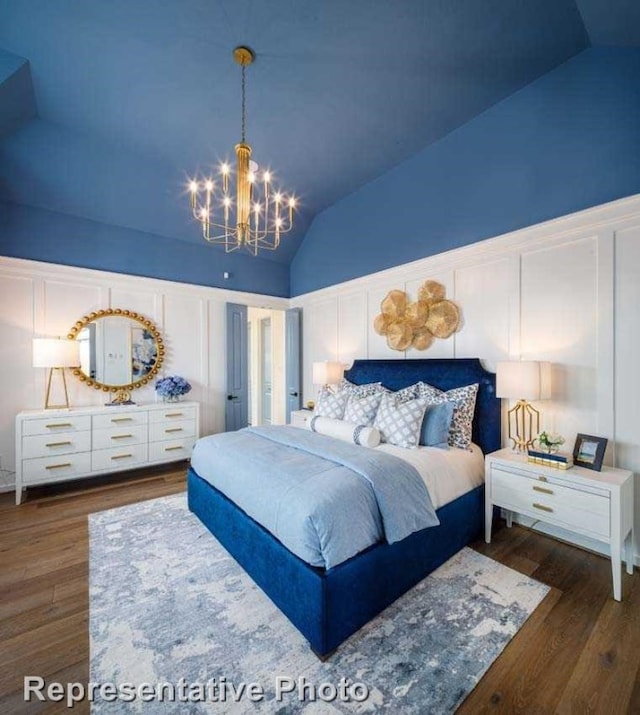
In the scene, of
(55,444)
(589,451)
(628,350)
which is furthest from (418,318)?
(55,444)

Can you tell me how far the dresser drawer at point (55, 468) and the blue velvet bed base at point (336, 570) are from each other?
2038 millimetres

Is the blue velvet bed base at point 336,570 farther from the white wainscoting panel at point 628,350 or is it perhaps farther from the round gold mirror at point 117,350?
the round gold mirror at point 117,350

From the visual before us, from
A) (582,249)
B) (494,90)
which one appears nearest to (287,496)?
(582,249)

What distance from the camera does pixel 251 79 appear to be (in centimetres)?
276

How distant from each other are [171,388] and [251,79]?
348 centimetres

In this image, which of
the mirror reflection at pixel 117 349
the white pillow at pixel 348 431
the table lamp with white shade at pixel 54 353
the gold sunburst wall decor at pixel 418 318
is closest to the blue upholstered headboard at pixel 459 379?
the gold sunburst wall decor at pixel 418 318

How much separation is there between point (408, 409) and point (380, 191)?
290 cm

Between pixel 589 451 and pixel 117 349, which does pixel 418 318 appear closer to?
pixel 589 451

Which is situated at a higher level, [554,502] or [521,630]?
[554,502]

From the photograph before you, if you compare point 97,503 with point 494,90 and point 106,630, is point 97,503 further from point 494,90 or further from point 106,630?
point 494,90

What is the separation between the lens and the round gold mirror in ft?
13.4

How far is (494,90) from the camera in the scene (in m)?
2.88

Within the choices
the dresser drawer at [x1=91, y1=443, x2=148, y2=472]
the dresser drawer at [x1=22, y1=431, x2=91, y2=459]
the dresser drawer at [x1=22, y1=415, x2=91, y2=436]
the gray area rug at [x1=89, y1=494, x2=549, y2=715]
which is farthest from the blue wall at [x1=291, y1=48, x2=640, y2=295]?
the dresser drawer at [x1=22, y1=431, x2=91, y2=459]

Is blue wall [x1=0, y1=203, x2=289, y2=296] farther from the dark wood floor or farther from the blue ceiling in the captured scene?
the dark wood floor
